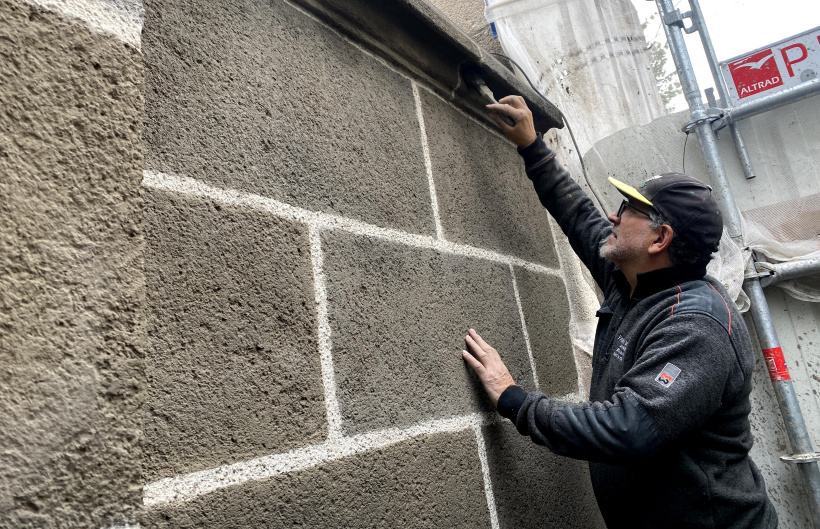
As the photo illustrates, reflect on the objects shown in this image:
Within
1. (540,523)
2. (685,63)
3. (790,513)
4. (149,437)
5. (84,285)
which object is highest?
(685,63)

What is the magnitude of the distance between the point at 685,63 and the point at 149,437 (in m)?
2.65

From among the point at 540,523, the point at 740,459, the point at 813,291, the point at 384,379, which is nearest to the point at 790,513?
the point at 813,291

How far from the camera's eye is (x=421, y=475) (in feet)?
3.89

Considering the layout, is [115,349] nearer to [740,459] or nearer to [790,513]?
[740,459]

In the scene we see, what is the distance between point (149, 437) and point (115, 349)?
28 centimetres

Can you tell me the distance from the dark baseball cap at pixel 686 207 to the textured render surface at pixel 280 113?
712 millimetres

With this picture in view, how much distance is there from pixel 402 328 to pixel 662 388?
61 cm

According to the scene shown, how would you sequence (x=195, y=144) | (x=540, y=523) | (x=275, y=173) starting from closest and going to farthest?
(x=195, y=144), (x=275, y=173), (x=540, y=523)

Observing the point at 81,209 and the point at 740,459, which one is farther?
the point at 740,459

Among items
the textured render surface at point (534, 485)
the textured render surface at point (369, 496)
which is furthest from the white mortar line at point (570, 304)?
the textured render surface at point (369, 496)

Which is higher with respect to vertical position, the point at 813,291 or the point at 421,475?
the point at 813,291

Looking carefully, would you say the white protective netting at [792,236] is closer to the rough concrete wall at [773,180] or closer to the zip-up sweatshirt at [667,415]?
the rough concrete wall at [773,180]


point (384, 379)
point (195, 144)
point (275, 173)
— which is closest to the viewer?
point (195, 144)

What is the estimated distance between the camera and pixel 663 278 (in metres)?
1.49
